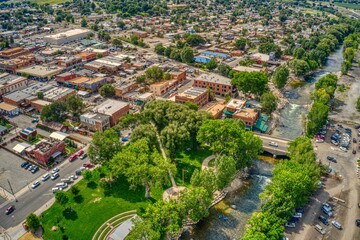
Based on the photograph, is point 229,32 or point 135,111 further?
point 229,32

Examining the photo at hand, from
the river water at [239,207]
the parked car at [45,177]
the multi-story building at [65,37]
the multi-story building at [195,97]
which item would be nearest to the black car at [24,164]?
the parked car at [45,177]

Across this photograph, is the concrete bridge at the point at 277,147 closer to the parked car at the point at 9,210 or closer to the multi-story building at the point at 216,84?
the multi-story building at the point at 216,84

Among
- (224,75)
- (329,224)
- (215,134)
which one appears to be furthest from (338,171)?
(224,75)

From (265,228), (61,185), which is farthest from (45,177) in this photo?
(265,228)

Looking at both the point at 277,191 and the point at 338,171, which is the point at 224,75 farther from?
the point at 277,191

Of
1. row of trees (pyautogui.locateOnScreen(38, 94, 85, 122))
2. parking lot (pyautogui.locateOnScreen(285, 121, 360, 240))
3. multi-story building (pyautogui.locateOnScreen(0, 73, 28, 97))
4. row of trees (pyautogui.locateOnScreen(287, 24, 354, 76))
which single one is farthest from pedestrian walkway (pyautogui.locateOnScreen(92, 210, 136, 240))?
row of trees (pyautogui.locateOnScreen(287, 24, 354, 76))

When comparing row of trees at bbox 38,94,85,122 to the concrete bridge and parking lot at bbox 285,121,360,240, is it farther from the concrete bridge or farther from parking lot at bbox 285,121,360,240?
parking lot at bbox 285,121,360,240
